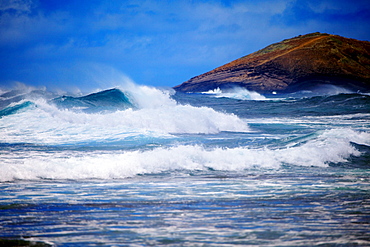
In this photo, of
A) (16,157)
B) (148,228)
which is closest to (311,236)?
(148,228)

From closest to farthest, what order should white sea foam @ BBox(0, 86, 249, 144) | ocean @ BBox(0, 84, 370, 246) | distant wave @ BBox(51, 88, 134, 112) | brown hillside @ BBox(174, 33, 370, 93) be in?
1. ocean @ BBox(0, 84, 370, 246)
2. white sea foam @ BBox(0, 86, 249, 144)
3. distant wave @ BBox(51, 88, 134, 112)
4. brown hillside @ BBox(174, 33, 370, 93)

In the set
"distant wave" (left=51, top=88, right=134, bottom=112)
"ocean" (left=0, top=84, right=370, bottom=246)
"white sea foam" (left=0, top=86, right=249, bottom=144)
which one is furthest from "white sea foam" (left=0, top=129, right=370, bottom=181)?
"distant wave" (left=51, top=88, right=134, bottom=112)

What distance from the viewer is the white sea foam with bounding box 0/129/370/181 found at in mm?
7977

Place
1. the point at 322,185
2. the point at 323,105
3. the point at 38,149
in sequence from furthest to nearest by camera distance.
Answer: the point at 323,105, the point at 38,149, the point at 322,185

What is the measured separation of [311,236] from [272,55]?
89.4m

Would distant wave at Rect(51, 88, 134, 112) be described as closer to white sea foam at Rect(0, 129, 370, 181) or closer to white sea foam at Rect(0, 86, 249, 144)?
white sea foam at Rect(0, 86, 249, 144)

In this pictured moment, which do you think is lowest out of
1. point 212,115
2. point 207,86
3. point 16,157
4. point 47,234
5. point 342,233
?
point 342,233

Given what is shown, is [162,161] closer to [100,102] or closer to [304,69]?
[100,102]

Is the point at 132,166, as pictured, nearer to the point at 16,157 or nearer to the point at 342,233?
the point at 16,157

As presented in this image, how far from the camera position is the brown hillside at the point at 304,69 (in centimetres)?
7625

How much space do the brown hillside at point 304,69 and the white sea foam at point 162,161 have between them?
2627 inches

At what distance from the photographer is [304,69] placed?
7881 cm

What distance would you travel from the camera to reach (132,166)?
848 cm

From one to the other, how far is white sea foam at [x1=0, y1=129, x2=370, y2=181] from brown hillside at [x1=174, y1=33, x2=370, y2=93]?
66715 millimetres
